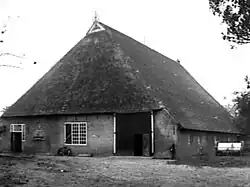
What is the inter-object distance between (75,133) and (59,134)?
139 cm

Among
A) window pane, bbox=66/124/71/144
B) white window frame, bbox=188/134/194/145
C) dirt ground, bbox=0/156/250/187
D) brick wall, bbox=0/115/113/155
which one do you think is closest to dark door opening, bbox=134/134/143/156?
brick wall, bbox=0/115/113/155

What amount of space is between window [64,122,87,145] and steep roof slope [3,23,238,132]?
1.07 meters

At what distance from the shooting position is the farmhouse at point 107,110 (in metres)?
27.1

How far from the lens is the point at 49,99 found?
30.5 metres

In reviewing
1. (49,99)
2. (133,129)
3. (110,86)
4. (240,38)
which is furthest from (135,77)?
(240,38)

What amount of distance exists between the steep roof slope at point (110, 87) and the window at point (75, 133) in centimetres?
107

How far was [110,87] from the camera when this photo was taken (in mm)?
28906

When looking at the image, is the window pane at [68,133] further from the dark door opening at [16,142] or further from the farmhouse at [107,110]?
the dark door opening at [16,142]

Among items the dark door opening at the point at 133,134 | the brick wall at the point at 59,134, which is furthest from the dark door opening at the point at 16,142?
the dark door opening at the point at 133,134

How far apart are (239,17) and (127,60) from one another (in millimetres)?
15706

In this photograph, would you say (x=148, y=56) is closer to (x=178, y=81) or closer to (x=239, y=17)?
(x=178, y=81)

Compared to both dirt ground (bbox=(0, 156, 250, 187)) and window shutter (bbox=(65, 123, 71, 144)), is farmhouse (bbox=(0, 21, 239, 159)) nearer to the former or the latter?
window shutter (bbox=(65, 123, 71, 144))

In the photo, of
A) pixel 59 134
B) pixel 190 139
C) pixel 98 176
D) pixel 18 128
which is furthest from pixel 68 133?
pixel 98 176

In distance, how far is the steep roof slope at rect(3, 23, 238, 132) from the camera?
27875 mm
